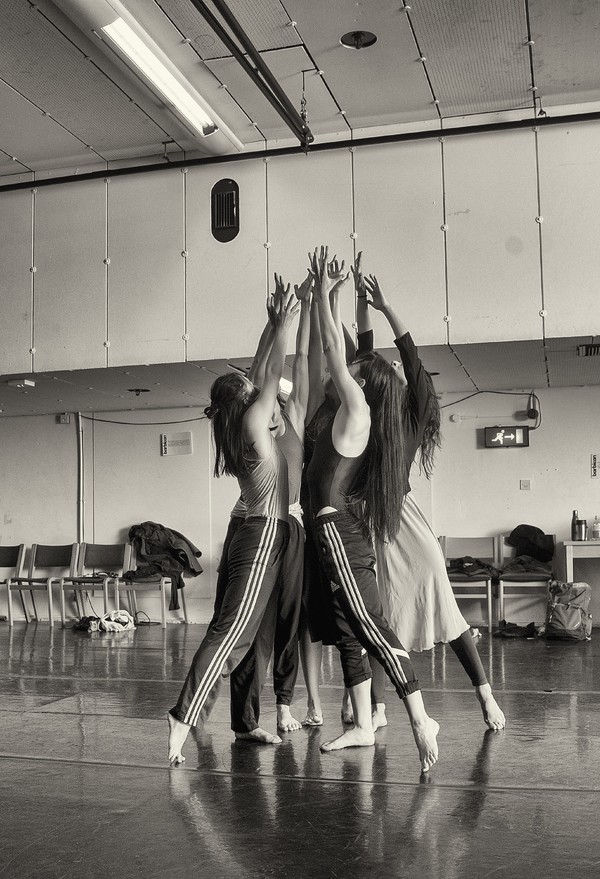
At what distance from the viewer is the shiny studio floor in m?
2.20

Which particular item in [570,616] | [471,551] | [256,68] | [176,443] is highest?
[256,68]

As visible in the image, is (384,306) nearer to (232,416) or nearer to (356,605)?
(232,416)

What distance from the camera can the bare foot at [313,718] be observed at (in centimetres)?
378

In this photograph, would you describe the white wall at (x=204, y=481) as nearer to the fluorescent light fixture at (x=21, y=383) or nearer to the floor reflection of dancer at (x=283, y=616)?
the fluorescent light fixture at (x=21, y=383)

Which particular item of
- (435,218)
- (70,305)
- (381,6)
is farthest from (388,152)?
(70,305)

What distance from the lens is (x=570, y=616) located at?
715cm

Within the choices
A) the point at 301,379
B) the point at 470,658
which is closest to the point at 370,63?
the point at 301,379

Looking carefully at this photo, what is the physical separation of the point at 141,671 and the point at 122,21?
3.98m

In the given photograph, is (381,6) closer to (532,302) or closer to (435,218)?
(435,218)

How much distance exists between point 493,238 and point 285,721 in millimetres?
4319

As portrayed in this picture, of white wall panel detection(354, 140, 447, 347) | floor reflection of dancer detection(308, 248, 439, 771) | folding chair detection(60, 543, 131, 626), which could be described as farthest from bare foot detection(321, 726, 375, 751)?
folding chair detection(60, 543, 131, 626)

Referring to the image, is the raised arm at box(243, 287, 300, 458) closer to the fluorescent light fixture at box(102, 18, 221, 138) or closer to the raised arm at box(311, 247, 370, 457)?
the raised arm at box(311, 247, 370, 457)

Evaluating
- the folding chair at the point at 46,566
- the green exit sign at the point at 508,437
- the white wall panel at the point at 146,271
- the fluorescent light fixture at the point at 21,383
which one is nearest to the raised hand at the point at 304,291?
the white wall panel at the point at 146,271

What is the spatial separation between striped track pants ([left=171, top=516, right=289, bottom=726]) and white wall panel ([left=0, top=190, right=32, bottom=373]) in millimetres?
4837
